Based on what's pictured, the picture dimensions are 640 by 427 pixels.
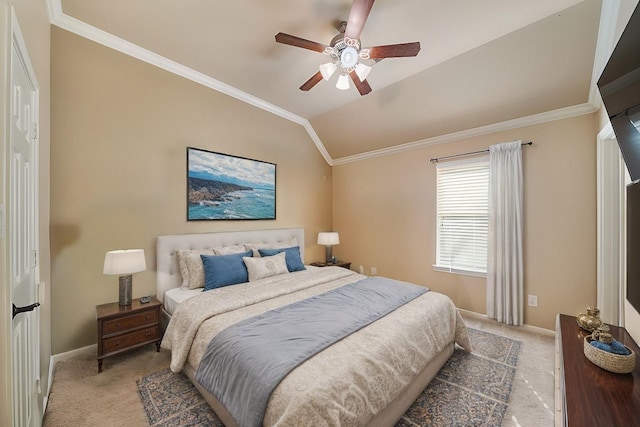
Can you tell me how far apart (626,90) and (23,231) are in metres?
3.25

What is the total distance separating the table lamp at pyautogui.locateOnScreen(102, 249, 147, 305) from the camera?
225cm

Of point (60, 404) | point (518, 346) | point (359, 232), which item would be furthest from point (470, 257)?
point (60, 404)

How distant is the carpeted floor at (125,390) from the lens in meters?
1.73

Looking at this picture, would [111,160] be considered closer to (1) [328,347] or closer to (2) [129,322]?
(2) [129,322]

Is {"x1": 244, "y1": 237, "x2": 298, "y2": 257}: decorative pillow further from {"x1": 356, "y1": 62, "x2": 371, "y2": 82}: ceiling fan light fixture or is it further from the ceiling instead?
{"x1": 356, "y1": 62, "x2": 371, "y2": 82}: ceiling fan light fixture

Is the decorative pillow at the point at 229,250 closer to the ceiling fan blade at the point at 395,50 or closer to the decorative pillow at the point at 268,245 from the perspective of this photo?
the decorative pillow at the point at 268,245

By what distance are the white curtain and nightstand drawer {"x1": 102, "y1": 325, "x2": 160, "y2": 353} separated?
3860 mm

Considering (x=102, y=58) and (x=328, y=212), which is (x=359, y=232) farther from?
(x=102, y=58)

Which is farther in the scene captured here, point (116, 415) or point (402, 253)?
point (402, 253)

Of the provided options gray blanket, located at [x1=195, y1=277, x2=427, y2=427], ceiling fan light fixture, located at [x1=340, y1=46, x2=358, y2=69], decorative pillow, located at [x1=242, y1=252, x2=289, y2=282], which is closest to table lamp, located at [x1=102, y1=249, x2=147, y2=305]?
decorative pillow, located at [x1=242, y1=252, x2=289, y2=282]

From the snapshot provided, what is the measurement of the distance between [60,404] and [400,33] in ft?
13.2

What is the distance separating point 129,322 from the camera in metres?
2.35

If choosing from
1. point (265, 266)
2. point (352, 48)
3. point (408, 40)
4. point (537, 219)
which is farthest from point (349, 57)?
point (537, 219)

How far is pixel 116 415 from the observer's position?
1.75 metres
